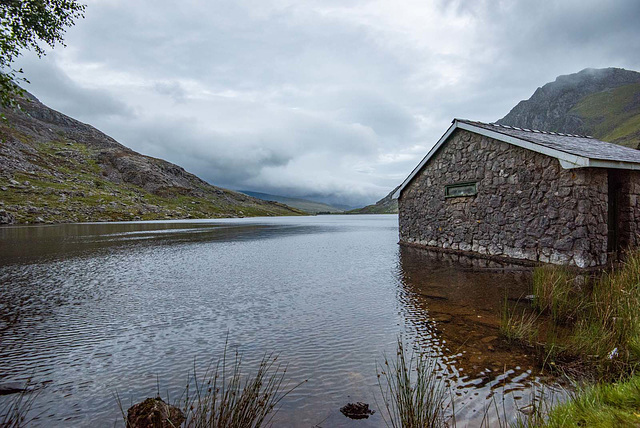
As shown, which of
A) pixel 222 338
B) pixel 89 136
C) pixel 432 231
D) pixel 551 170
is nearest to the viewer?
pixel 222 338

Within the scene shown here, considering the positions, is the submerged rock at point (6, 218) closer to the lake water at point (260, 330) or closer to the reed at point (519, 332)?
the lake water at point (260, 330)

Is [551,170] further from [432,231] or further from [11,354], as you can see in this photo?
[11,354]

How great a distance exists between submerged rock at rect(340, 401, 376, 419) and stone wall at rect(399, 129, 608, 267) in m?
10.0

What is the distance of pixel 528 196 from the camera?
12.2 metres

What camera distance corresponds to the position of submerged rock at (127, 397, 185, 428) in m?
3.21

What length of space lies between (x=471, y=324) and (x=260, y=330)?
13.2ft

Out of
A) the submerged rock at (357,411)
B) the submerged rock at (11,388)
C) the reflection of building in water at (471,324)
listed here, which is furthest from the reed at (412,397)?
the submerged rock at (11,388)

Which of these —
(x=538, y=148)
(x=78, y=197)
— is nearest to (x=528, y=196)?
(x=538, y=148)

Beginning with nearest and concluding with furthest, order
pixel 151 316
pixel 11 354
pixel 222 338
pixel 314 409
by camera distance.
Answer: pixel 314 409 < pixel 11 354 < pixel 222 338 < pixel 151 316

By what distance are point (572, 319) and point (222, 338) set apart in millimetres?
6506

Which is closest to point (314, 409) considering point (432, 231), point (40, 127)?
point (432, 231)

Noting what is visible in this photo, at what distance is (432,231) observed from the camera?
1731 cm

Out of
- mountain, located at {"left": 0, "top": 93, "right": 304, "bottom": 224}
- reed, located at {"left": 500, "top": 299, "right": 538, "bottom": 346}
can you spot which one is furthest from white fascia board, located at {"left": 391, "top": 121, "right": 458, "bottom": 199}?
mountain, located at {"left": 0, "top": 93, "right": 304, "bottom": 224}

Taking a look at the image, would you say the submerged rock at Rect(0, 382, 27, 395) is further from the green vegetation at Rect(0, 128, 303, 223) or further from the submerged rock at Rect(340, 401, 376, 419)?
the green vegetation at Rect(0, 128, 303, 223)
